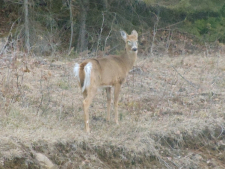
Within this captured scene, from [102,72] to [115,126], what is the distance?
103 centimetres

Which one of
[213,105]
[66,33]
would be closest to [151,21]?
[66,33]

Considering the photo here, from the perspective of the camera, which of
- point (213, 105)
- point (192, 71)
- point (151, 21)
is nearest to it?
point (213, 105)

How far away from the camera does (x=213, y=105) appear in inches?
295

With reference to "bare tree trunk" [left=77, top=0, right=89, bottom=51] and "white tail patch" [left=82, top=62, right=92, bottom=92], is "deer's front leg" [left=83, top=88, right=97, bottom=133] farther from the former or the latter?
"bare tree trunk" [left=77, top=0, right=89, bottom=51]

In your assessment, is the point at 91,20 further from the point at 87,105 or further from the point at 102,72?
the point at 87,105

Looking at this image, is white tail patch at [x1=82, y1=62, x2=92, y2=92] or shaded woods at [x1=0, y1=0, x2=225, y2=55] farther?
shaded woods at [x1=0, y1=0, x2=225, y2=55]

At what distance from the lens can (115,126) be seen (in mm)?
6383

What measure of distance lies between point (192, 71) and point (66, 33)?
7042 millimetres

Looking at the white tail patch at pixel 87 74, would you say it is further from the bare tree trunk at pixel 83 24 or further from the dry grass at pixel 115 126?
the bare tree trunk at pixel 83 24

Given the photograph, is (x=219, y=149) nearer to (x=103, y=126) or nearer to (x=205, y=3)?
Answer: (x=103, y=126)

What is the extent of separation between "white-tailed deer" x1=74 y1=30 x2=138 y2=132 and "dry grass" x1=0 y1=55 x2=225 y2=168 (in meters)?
0.53

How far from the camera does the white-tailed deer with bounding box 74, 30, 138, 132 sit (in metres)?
5.89

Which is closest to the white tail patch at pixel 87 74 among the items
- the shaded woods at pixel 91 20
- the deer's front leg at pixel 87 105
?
the deer's front leg at pixel 87 105

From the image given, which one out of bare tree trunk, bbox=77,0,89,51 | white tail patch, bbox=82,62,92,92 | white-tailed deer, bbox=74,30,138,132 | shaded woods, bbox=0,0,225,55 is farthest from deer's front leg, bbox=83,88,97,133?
bare tree trunk, bbox=77,0,89,51
